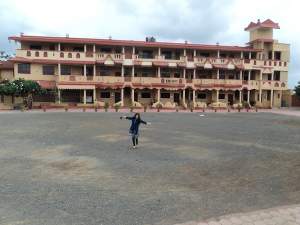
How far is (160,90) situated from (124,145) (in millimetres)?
30759

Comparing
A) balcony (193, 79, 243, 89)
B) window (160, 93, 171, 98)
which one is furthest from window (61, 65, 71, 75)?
balcony (193, 79, 243, 89)

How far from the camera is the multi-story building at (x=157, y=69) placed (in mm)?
40531

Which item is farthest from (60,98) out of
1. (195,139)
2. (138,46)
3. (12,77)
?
(195,139)

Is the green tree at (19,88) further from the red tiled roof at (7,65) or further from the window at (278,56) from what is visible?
the window at (278,56)

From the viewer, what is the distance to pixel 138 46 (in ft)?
144

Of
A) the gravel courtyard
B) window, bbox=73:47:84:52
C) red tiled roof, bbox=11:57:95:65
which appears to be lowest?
the gravel courtyard

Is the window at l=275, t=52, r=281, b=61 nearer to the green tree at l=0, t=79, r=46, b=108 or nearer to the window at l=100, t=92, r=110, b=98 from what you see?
the window at l=100, t=92, r=110, b=98

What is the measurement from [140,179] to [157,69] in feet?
121

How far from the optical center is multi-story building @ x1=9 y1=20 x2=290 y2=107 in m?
40.5

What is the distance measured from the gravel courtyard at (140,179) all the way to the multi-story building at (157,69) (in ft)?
88.4

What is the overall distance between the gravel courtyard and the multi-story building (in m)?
26.9

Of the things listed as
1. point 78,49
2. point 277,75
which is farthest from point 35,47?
point 277,75

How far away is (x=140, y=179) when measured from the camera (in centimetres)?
→ 851

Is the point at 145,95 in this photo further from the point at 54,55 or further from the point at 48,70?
the point at 48,70
